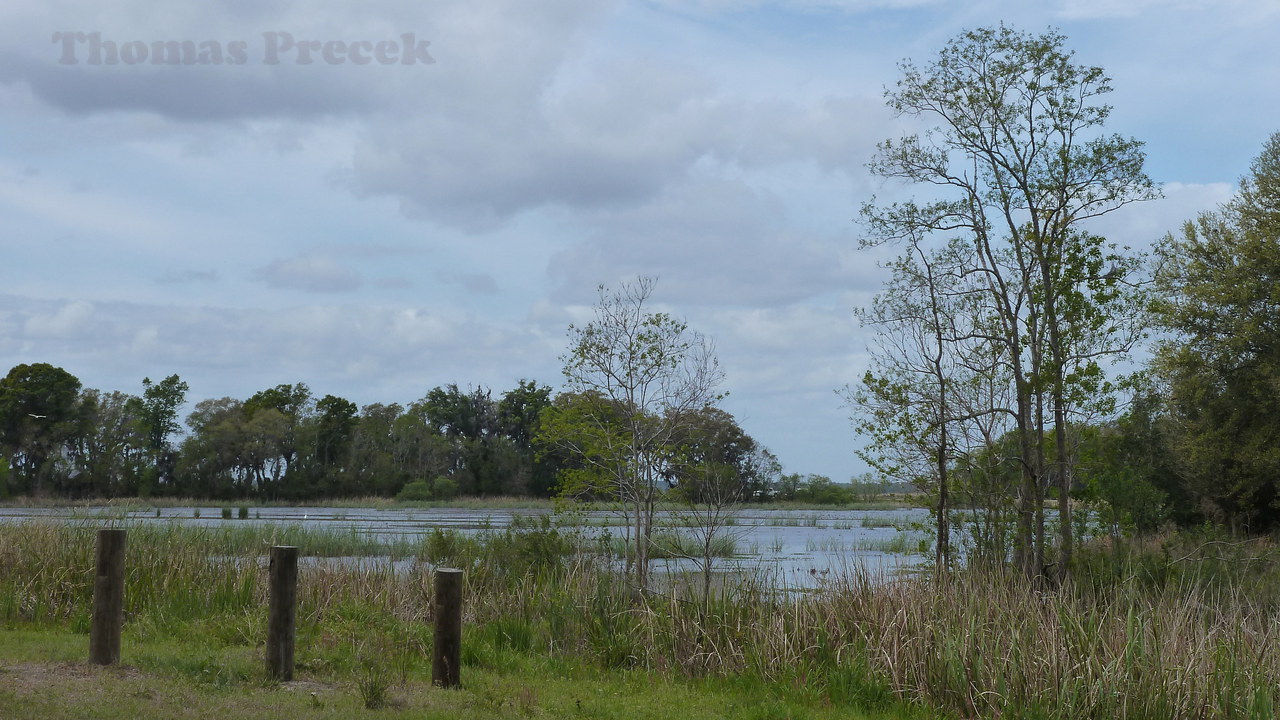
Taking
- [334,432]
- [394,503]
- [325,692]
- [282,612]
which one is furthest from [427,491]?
[325,692]

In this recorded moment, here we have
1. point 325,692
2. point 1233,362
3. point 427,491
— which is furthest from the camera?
→ point 427,491

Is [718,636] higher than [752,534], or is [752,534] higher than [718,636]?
[718,636]

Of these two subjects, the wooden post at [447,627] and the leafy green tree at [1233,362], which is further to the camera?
the leafy green tree at [1233,362]

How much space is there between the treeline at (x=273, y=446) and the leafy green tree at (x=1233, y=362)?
32.1 meters

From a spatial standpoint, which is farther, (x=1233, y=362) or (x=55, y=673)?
(x=1233, y=362)

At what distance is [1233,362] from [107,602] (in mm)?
27320

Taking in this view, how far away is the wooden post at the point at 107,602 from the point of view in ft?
27.5

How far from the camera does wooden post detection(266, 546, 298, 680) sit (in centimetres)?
797

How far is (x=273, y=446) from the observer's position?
6756cm

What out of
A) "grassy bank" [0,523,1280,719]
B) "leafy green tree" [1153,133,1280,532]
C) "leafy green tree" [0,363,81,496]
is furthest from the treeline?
"grassy bank" [0,523,1280,719]

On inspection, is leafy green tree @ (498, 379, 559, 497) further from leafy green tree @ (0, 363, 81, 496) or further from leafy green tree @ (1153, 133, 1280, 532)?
leafy green tree @ (1153, 133, 1280, 532)

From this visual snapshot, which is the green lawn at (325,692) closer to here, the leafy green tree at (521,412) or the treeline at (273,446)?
the treeline at (273,446)

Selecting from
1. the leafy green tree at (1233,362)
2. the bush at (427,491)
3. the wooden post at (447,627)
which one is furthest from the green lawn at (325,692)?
the bush at (427,491)

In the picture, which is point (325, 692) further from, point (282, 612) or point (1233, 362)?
point (1233, 362)
